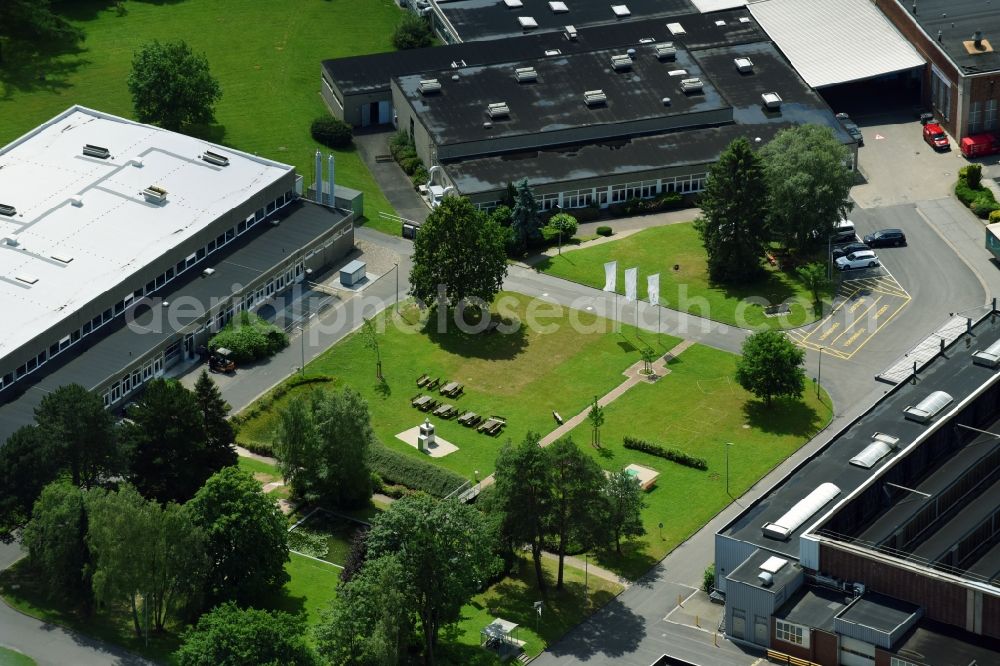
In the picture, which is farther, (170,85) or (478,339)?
(170,85)

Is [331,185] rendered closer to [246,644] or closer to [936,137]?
[936,137]

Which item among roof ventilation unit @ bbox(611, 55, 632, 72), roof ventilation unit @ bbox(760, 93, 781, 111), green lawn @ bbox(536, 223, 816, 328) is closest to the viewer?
green lawn @ bbox(536, 223, 816, 328)

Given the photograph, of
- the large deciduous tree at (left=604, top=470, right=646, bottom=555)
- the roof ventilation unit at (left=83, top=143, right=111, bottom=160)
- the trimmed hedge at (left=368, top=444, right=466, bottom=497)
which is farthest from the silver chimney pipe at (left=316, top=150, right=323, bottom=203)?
the large deciduous tree at (left=604, top=470, right=646, bottom=555)

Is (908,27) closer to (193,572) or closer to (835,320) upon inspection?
(835,320)

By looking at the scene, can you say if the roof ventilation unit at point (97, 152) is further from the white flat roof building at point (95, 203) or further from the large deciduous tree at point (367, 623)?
the large deciduous tree at point (367, 623)

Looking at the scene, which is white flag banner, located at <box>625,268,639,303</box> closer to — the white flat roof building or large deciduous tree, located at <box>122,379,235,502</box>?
the white flat roof building

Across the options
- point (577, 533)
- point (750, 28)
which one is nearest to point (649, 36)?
point (750, 28)

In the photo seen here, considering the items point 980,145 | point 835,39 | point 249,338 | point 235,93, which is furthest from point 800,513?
point 235,93
